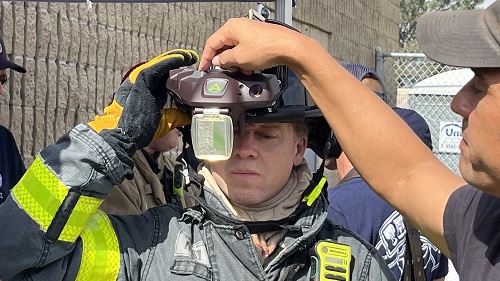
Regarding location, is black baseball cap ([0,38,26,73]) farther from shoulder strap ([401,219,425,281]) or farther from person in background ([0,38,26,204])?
shoulder strap ([401,219,425,281])

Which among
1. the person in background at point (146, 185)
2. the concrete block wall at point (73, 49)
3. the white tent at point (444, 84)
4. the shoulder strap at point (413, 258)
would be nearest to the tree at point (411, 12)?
the white tent at point (444, 84)

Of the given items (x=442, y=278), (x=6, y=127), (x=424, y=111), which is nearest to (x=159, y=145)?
(x=6, y=127)

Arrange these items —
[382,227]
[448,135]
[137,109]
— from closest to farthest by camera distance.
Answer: [137,109], [382,227], [448,135]

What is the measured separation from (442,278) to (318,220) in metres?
1.38

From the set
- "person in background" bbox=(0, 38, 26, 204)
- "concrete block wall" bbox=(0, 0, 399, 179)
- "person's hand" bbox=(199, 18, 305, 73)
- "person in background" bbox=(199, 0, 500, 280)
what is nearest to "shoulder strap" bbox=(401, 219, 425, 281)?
"person in background" bbox=(199, 0, 500, 280)

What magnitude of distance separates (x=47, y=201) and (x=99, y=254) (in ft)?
0.62

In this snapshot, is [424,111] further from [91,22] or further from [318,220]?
[318,220]

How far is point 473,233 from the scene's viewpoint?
6.15ft

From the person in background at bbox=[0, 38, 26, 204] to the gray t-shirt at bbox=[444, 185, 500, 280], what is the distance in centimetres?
253

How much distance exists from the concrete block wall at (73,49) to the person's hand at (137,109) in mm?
2303

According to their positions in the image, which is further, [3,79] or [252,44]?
[3,79]

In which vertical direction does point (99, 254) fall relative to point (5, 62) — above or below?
below

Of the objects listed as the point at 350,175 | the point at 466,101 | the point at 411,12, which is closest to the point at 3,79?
the point at 350,175

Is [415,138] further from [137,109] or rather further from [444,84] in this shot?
[444,84]
